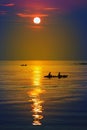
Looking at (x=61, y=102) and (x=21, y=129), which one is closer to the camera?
(x=21, y=129)

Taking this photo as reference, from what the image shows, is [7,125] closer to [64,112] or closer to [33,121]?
[33,121]

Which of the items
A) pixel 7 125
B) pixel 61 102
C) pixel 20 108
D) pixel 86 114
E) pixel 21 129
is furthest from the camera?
pixel 61 102

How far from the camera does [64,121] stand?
28750mm

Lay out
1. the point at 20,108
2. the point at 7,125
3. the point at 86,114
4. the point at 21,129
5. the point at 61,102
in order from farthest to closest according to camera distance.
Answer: the point at 61,102, the point at 20,108, the point at 86,114, the point at 7,125, the point at 21,129

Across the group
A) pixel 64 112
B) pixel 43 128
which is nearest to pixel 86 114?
pixel 64 112

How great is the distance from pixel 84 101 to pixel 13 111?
10.2 m

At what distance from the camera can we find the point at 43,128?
26.0 m

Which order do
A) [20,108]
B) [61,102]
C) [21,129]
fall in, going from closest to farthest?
1. [21,129]
2. [20,108]
3. [61,102]

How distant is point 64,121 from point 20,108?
802 centimetres

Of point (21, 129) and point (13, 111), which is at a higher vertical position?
point (13, 111)

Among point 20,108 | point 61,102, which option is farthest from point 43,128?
point 61,102

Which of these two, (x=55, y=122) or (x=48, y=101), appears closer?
(x=55, y=122)

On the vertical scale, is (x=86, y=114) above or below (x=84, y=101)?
below

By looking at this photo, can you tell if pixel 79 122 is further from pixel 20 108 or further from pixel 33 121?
pixel 20 108
